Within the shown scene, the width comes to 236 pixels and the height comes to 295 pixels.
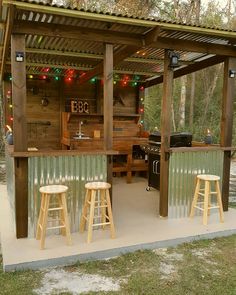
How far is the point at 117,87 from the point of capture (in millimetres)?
8125

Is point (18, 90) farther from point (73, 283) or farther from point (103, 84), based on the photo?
point (73, 283)

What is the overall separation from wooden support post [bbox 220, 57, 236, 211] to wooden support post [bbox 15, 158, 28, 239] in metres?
3.14

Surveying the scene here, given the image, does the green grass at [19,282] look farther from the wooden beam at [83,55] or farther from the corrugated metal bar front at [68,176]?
the wooden beam at [83,55]

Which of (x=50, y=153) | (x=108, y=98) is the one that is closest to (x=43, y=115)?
(x=108, y=98)

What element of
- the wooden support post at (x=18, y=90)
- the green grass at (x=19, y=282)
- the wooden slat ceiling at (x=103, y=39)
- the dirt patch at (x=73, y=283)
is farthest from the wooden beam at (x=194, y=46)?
the green grass at (x=19, y=282)

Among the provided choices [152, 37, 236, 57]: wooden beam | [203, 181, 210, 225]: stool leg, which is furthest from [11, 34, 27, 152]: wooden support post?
[203, 181, 210, 225]: stool leg

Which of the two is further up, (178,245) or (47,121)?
(47,121)

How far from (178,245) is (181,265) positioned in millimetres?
531

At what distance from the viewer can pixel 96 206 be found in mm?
3883

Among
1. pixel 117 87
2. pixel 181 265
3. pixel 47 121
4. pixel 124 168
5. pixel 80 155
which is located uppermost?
pixel 117 87

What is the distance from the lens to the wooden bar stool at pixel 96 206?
3529mm

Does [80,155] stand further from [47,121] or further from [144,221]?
[47,121]

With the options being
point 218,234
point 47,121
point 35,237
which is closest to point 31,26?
point 35,237

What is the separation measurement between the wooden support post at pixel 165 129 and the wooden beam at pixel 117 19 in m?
0.59
